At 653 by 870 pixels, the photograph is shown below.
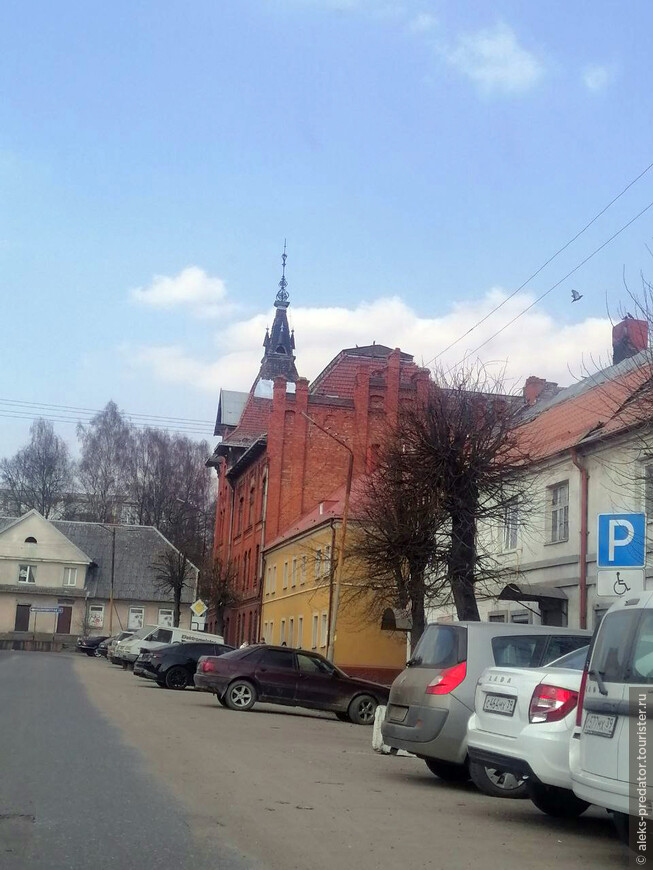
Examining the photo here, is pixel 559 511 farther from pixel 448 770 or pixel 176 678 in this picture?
pixel 448 770

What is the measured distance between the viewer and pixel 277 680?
925 inches

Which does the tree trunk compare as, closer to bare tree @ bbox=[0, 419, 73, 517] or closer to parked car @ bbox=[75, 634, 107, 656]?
parked car @ bbox=[75, 634, 107, 656]

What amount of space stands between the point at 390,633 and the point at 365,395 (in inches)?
678

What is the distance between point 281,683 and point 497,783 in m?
13.0

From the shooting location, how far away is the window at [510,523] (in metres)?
24.9

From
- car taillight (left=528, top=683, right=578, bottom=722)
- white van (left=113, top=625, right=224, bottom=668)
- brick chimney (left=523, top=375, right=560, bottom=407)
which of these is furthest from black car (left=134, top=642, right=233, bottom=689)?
car taillight (left=528, top=683, right=578, bottom=722)

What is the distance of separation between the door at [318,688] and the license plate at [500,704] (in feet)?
46.5

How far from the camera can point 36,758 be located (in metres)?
12.0

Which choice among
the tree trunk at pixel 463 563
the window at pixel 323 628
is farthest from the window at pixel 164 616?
the tree trunk at pixel 463 563

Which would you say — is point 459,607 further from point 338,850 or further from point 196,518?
point 196,518

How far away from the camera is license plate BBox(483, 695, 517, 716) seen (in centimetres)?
928

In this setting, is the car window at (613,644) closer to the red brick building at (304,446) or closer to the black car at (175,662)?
the black car at (175,662)

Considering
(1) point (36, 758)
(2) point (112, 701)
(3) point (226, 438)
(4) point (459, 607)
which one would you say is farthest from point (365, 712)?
(3) point (226, 438)

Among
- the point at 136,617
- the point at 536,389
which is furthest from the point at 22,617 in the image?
the point at 536,389
